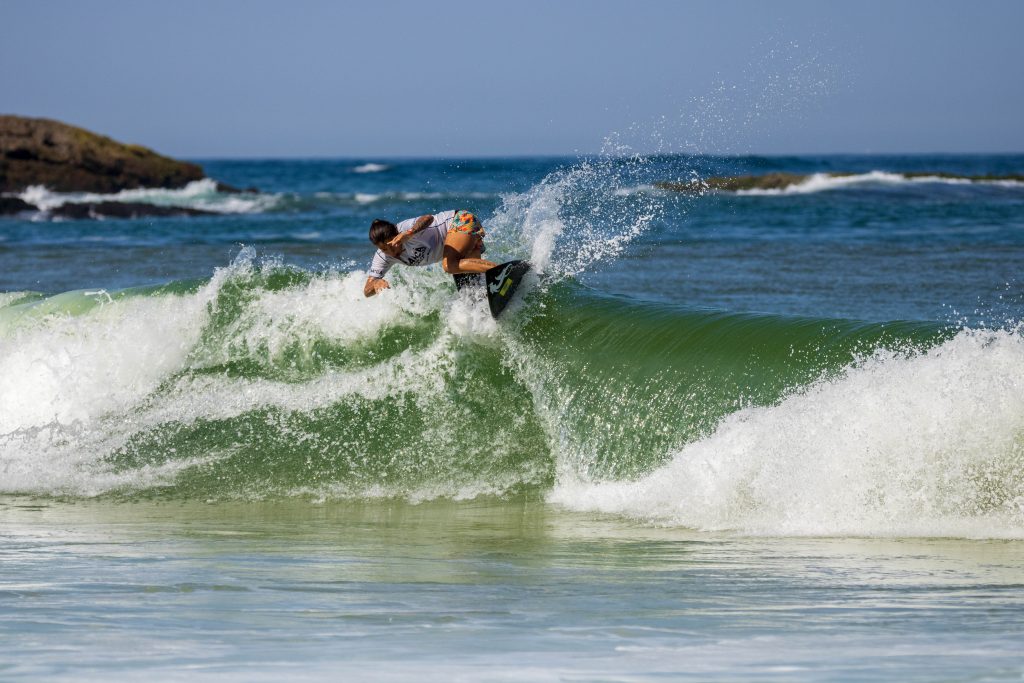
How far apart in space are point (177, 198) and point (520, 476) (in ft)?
150

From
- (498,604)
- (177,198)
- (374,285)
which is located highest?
(177,198)

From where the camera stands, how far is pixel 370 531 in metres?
6.57

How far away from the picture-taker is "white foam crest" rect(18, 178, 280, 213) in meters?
43.7

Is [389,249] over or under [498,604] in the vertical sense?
over

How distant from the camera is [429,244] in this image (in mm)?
8750

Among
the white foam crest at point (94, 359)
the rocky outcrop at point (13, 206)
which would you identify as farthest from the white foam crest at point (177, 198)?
the white foam crest at point (94, 359)

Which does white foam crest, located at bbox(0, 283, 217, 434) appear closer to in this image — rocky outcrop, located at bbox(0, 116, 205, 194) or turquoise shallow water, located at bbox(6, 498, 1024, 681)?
turquoise shallow water, located at bbox(6, 498, 1024, 681)

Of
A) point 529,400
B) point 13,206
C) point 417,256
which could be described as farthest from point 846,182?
point 417,256

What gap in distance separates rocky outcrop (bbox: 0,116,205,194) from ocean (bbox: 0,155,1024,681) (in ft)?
132

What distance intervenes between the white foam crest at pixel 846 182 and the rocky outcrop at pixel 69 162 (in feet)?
94.0

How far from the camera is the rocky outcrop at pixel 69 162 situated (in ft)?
164

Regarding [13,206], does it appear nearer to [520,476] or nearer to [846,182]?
[846,182]

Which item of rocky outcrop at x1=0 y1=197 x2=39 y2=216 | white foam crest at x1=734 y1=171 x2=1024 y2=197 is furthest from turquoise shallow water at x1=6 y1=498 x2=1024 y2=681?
rocky outcrop at x1=0 y1=197 x2=39 y2=216

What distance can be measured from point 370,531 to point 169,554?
4.08 feet
